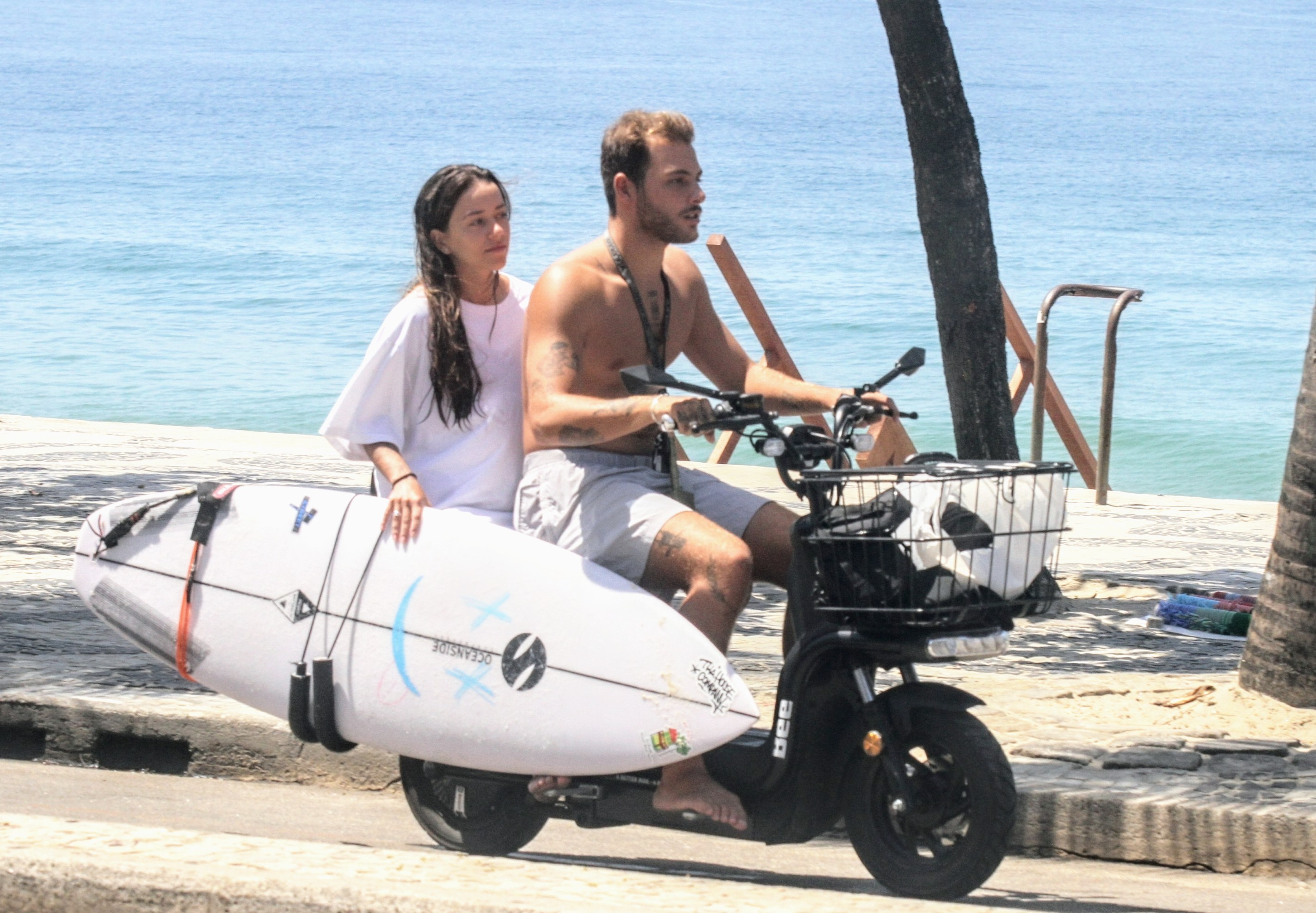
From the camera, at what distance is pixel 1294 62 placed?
314 ft

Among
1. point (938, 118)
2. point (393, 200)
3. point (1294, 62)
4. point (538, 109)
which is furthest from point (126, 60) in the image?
point (938, 118)

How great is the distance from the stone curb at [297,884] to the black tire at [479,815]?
58cm

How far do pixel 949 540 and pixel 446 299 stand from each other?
1454mm

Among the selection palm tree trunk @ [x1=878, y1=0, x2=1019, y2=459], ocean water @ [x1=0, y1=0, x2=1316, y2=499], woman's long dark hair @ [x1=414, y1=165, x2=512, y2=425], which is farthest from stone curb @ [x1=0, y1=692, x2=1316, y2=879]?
ocean water @ [x1=0, y1=0, x2=1316, y2=499]

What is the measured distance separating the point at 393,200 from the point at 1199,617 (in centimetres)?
4658

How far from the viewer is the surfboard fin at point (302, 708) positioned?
4391 millimetres

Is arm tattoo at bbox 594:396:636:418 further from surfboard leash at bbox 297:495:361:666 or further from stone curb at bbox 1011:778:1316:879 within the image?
stone curb at bbox 1011:778:1316:879

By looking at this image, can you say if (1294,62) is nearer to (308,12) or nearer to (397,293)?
(308,12)

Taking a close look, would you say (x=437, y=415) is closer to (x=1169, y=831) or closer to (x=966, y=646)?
(x=966, y=646)

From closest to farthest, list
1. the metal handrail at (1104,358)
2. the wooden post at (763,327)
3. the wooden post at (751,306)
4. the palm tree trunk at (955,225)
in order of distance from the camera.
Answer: the palm tree trunk at (955,225) → the metal handrail at (1104,358) → the wooden post at (763,327) → the wooden post at (751,306)

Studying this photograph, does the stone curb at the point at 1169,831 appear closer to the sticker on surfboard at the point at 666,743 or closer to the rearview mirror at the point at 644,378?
the sticker on surfboard at the point at 666,743

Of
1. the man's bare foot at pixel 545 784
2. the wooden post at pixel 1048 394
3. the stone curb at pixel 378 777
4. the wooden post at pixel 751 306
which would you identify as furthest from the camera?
the wooden post at pixel 1048 394

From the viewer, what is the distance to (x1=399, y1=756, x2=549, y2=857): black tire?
14.8 ft

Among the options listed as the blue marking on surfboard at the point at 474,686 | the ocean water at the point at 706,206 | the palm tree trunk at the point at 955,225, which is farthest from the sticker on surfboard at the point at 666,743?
the ocean water at the point at 706,206
